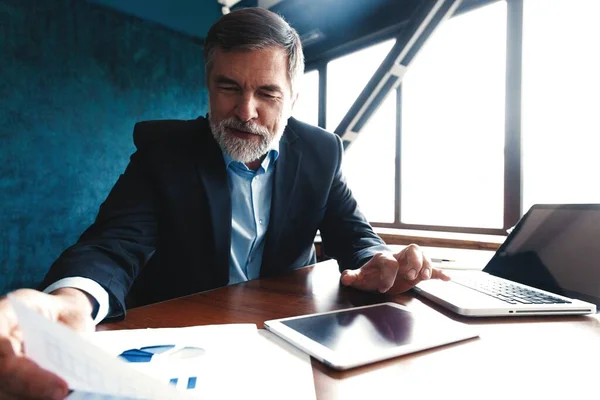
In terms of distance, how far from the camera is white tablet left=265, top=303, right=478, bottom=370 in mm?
486

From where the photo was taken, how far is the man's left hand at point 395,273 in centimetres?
81

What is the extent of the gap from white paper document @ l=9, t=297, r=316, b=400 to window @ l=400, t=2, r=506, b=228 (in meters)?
2.40

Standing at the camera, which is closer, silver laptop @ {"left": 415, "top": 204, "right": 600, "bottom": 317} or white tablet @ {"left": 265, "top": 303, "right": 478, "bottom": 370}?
white tablet @ {"left": 265, "top": 303, "right": 478, "bottom": 370}

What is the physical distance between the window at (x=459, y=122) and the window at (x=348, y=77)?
42 cm

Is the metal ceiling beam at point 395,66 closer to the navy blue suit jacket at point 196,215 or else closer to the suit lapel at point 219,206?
the navy blue suit jacket at point 196,215

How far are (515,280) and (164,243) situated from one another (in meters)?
0.94

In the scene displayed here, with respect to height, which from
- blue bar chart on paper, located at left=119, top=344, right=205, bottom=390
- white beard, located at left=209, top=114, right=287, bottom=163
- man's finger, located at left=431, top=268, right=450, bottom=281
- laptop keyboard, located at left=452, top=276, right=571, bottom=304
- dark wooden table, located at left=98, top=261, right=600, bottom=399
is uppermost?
white beard, located at left=209, top=114, right=287, bottom=163

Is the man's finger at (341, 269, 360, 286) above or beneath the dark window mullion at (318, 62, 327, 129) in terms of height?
beneath

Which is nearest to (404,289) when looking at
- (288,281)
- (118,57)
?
(288,281)

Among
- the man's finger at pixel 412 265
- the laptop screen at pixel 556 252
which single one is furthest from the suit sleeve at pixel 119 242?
the laptop screen at pixel 556 252

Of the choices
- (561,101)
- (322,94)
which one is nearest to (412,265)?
(561,101)

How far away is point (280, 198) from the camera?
1.23 metres

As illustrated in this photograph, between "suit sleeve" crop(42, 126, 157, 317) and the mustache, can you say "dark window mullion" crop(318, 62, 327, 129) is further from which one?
"suit sleeve" crop(42, 126, 157, 317)

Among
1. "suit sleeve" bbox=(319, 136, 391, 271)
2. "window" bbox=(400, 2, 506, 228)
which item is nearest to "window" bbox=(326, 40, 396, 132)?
"window" bbox=(400, 2, 506, 228)
